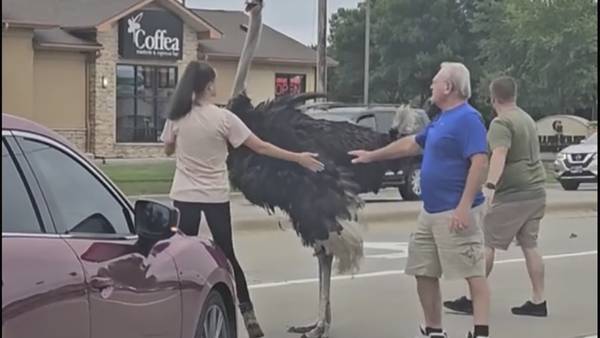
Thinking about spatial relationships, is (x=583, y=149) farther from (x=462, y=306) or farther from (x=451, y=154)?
(x=451, y=154)

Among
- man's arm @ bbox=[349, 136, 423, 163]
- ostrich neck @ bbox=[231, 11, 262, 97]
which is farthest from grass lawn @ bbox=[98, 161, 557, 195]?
man's arm @ bbox=[349, 136, 423, 163]

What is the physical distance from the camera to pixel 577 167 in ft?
90.2

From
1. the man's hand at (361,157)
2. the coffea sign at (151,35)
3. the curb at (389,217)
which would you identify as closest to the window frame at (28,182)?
the man's hand at (361,157)

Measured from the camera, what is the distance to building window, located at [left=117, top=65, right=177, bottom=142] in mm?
38781

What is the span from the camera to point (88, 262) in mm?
4734

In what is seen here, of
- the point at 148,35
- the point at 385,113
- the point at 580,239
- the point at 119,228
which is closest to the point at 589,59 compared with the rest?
the point at 148,35

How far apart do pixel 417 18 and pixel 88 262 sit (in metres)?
58.0

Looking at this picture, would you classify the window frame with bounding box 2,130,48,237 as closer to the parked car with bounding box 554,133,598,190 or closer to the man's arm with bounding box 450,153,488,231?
the man's arm with bounding box 450,153,488,231

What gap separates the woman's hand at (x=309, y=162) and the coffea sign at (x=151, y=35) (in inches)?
1214

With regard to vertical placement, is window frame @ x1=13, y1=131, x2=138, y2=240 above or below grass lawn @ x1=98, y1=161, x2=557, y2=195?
above

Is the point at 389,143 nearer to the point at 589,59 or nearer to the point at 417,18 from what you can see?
the point at 589,59

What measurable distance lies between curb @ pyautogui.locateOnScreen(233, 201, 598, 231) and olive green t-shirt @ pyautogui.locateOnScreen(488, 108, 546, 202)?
12.3 feet

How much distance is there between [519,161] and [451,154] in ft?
6.75

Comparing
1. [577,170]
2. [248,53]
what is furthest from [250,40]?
[577,170]
